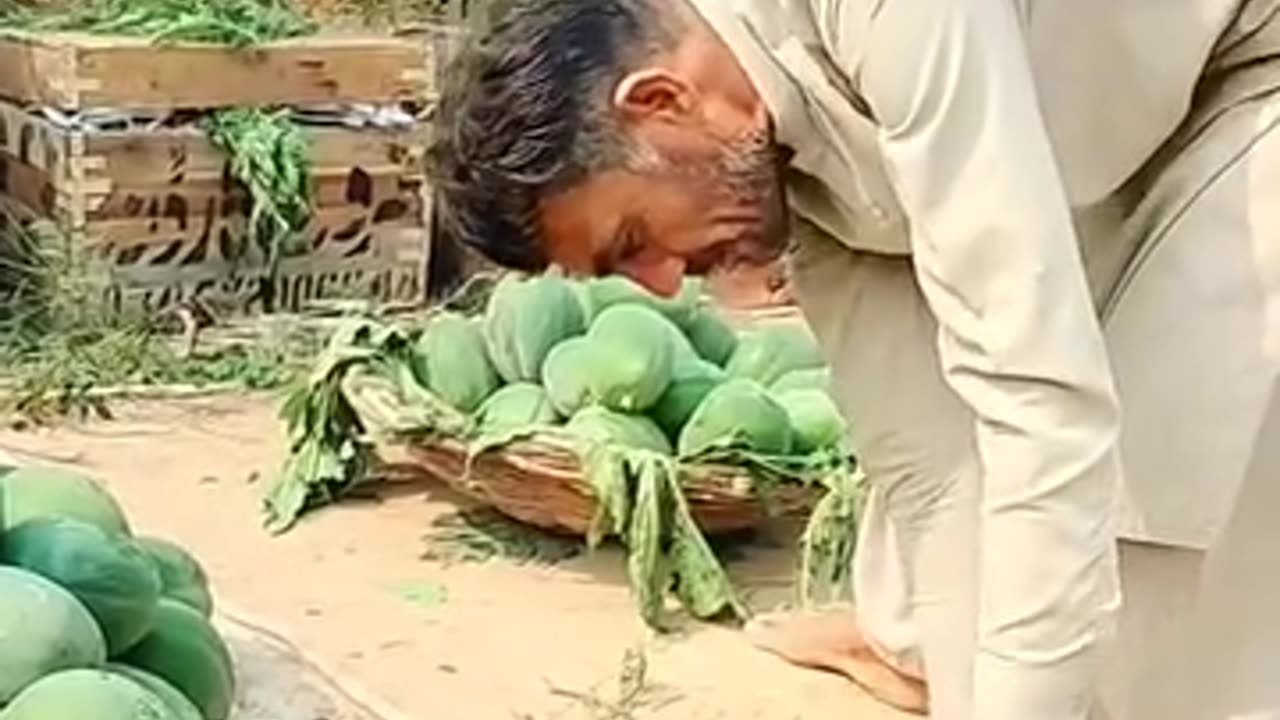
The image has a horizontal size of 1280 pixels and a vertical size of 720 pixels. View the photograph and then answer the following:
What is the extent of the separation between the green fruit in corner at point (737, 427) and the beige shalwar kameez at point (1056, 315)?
2.17ft

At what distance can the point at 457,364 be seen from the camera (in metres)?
2.46

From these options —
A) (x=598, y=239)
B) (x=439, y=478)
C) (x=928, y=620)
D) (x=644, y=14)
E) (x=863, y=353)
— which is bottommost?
(x=439, y=478)

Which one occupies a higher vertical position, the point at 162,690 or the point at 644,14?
the point at 644,14

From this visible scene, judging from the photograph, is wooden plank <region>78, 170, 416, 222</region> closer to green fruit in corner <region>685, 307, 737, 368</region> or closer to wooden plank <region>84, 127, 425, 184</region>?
wooden plank <region>84, 127, 425, 184</region>

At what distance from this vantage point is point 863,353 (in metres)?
1.51

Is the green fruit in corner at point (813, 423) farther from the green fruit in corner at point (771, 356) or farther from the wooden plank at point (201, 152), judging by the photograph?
the wooden plank at point (201, 152)

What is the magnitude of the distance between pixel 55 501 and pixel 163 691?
20 cm

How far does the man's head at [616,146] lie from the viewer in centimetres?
128

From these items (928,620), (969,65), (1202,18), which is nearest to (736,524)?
(928,620)

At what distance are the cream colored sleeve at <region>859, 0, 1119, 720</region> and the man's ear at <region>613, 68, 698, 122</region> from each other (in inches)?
3.6

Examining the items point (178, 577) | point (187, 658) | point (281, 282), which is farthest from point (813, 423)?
point (281, 282)

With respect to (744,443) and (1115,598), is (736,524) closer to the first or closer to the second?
(744,443)

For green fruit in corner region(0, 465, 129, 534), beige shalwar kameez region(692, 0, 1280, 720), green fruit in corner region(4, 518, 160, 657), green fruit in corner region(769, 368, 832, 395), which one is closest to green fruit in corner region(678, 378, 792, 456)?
green fruit in corner region(769, 368, 832, 395)

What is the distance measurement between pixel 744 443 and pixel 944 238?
42.2 inches
